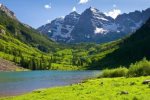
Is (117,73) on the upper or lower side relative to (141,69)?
lower

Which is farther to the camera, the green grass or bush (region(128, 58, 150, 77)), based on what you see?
bush (region(128, 58, 150, 77))

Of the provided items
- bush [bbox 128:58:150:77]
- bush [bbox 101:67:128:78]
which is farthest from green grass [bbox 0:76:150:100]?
bush [bbox 101:67:128:78]

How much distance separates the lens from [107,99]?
1598 inches

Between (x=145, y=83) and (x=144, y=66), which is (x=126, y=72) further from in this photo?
(x=145, y=83)

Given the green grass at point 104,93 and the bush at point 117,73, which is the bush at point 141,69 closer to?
the bush at point 117,73

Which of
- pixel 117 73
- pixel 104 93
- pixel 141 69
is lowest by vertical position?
pixel 104 93

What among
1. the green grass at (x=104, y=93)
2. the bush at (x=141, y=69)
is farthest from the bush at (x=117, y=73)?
the green grass at (x=104, y=93)

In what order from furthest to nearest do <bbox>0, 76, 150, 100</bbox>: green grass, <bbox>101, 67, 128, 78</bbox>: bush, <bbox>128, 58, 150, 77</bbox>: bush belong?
<bbox>101, 67, 128, 78</bbox>: bush < <bbox>128, 58, 150, 77</bbox>: bush < <bbox>0, 76, 150, 100</bbox>: green grass

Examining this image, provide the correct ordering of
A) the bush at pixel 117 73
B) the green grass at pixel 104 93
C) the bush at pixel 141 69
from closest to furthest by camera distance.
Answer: the green grass at pixel 104 93, the bush at pixel 141 69, the bush at pixel 117 73

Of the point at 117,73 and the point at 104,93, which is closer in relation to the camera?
the point at 104,93

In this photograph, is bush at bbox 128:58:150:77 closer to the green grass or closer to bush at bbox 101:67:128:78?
bush at bbox 101:67:128:78

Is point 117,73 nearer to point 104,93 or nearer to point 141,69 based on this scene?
point 141,69

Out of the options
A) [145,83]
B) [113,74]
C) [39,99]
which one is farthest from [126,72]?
[39,99]

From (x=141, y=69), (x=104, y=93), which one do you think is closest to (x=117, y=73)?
(x=141, y=69)
